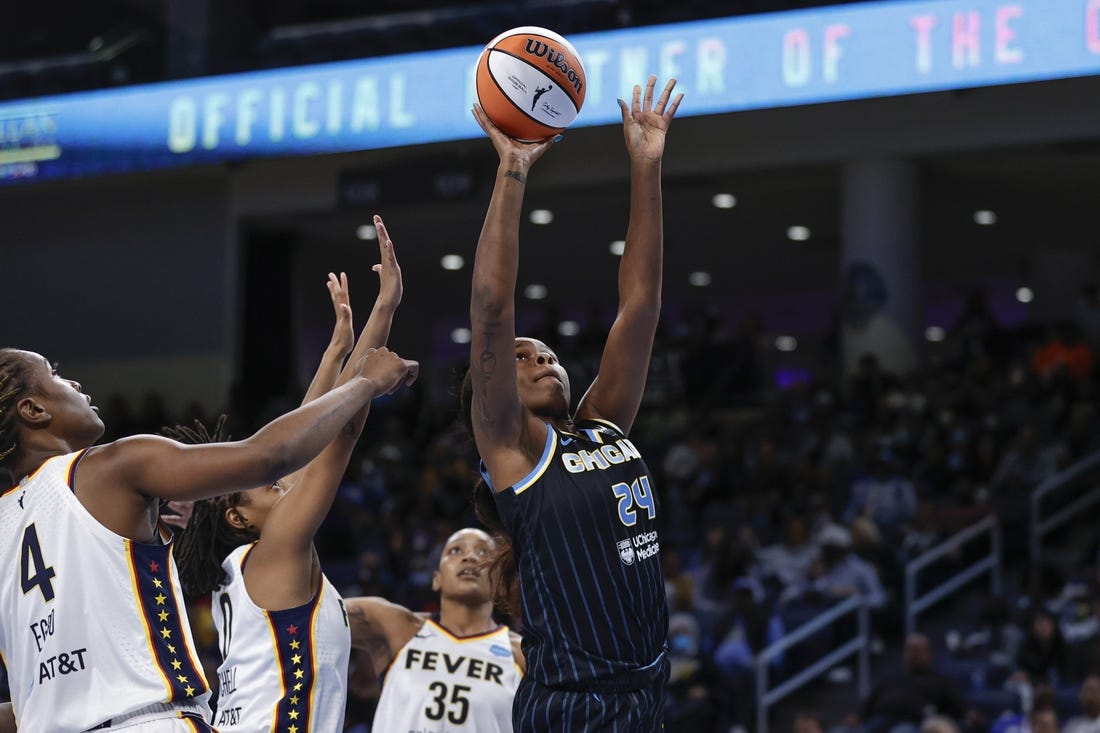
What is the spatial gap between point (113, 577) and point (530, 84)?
1823mm

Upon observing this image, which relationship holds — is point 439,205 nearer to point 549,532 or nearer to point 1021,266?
point 1021,266

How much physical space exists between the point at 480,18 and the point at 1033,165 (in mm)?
6420

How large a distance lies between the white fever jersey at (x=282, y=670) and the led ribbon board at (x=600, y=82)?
1059 centimetres

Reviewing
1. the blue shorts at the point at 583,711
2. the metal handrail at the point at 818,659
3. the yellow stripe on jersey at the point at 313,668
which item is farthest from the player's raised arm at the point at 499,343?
the metal handrail at the point at 818,659

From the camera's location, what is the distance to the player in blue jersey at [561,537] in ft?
12.9

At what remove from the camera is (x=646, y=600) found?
4.03 m

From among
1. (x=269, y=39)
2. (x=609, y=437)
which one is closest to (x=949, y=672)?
(x=609, y=437)

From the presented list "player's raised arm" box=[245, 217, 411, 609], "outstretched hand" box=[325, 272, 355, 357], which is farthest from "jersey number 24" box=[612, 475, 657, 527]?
"outstretched hand" box=[325, 272, 355, 357]

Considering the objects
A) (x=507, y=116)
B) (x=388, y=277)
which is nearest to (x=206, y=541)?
(x=388, y=277)

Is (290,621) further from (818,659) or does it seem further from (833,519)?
(833,519)

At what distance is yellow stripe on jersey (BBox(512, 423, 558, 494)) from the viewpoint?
3996mm

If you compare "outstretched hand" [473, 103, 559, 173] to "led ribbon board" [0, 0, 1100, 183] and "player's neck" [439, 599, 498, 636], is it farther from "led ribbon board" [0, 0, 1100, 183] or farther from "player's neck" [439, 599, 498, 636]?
"led ribbon board" [0, 0, 1100, 183]

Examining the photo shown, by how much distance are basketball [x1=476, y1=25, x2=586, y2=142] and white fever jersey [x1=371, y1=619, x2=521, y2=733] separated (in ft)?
8.42

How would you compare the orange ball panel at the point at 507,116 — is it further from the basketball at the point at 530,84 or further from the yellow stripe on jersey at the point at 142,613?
the yellow stripe on jersey at the point at 142,613
